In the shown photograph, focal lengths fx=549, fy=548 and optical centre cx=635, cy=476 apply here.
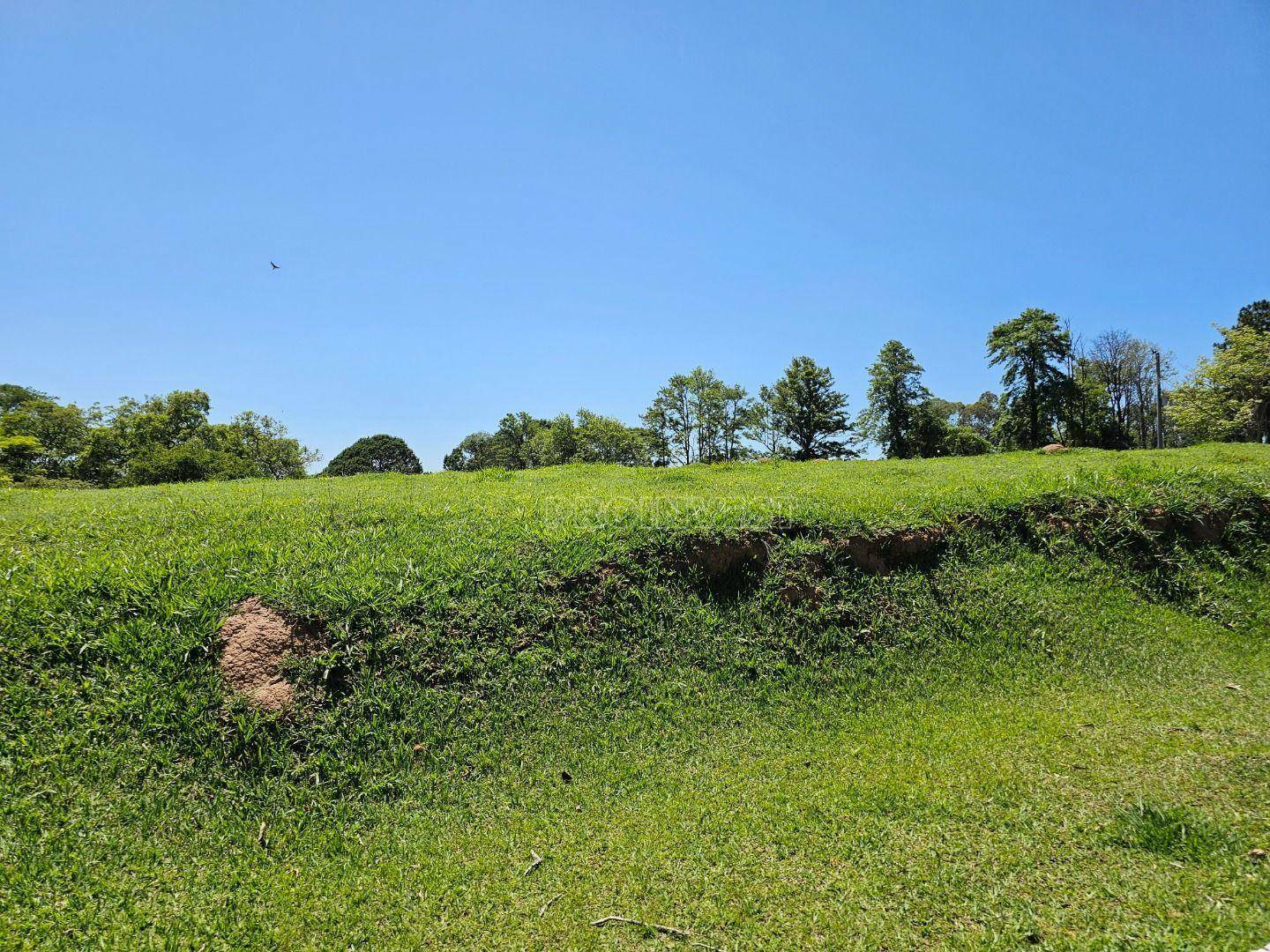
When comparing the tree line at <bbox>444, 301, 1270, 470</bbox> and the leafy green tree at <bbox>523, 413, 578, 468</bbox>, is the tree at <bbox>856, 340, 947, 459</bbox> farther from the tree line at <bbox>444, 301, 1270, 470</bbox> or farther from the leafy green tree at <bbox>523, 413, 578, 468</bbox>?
the leafy green tree at <bbox>523, 413, 578, 468</bbox>

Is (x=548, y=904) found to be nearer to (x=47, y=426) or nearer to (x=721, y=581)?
(x=721, y=581)

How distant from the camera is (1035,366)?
32812mm

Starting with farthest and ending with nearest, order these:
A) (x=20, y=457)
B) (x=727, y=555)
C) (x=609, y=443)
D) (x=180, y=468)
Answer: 1. (x=609, y=443)
2. (x=20, y=457)
3. (x=180, y=468)
4. (x=727, y=555)

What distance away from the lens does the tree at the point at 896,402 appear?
1432 inches

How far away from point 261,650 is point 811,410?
38.6 meters

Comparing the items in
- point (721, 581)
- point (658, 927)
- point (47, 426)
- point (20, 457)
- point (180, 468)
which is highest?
point (47, 426)

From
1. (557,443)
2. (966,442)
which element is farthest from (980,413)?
(557,443)

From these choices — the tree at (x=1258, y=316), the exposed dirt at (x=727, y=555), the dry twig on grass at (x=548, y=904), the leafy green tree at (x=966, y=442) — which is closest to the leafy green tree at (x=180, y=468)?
the exposed dirt at (x=727, y=555)

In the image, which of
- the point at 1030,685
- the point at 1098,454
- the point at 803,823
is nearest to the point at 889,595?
the point at 1030,685

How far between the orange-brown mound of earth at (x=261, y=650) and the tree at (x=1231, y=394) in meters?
40.3

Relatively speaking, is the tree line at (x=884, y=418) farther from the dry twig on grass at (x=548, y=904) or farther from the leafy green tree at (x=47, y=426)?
the dry twig on grass at (x=548, y=904)

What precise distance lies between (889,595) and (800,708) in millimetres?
1844

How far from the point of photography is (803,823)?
3.25 meters

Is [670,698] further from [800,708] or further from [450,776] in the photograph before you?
[450,776]
